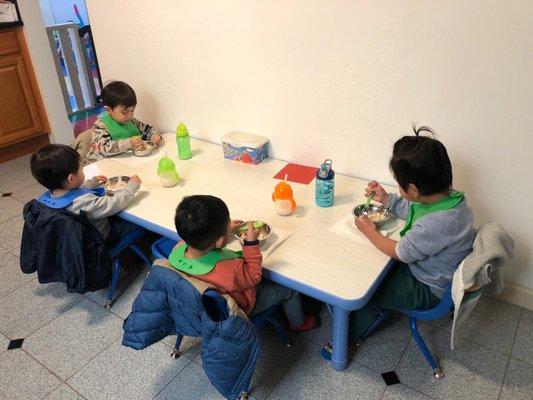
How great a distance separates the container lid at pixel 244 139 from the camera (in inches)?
85.7

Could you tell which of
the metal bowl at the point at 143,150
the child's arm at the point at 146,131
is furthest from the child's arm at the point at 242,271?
the child's arm at the point at 146,131

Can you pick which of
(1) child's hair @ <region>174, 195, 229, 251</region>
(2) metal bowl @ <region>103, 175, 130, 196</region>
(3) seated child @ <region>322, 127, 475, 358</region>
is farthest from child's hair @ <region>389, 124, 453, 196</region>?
(2) metal bowl @ <region>103, 175, 130, 196</region>

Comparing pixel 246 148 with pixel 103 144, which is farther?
pixel 103 144

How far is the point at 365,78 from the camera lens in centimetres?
182

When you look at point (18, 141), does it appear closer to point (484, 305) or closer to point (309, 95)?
point (309, 95)

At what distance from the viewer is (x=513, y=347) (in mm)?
1742

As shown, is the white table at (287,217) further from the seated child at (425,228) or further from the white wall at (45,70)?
the white wall at (45,70)

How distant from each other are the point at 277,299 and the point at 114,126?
1385 millimetres

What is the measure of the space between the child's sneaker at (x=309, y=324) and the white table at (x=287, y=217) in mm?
233

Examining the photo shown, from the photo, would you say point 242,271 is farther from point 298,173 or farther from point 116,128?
point 116,128

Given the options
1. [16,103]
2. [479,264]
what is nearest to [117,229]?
[479,264]

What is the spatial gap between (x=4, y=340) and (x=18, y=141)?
2.22 m

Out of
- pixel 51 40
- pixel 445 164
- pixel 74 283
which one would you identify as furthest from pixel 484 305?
pixel 51 40

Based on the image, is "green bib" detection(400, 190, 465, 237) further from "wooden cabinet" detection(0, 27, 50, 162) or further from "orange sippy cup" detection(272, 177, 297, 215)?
"wooden cabinet" detection(0, 27, 50, 162)
